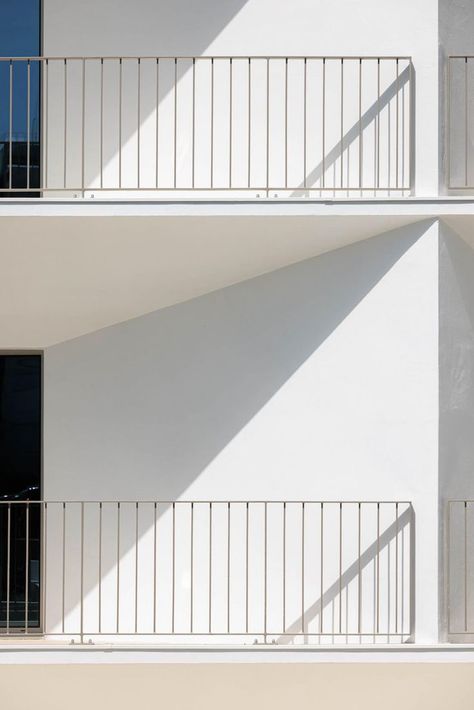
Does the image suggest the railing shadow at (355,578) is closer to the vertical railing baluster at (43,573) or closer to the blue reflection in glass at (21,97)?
the vertical railing baluster at (43,573)

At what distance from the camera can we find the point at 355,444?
9969 mm

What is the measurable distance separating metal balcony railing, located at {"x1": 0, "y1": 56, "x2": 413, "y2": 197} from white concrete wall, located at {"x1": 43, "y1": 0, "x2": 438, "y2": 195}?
1.3 inches

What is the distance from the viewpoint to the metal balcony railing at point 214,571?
9.84 m

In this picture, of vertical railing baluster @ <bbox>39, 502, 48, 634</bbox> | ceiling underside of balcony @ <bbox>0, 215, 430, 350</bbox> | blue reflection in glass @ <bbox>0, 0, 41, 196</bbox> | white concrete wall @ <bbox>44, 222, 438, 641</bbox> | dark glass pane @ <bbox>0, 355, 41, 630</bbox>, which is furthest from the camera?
dark glass pane @ <bbox>0, 355, 41, 630</bbox>

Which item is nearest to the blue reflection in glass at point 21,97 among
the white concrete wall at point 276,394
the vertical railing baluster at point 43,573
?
the white concrete wall at point 276,394

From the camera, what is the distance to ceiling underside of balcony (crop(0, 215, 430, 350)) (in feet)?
30.9

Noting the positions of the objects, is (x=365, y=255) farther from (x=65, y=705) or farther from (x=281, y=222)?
(x=65, y=705)

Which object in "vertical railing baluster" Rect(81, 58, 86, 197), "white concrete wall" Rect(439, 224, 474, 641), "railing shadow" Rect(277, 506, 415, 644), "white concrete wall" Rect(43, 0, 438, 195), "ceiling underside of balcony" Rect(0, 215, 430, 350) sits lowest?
"railing shadow" Rect(277, 506, 415, 644)

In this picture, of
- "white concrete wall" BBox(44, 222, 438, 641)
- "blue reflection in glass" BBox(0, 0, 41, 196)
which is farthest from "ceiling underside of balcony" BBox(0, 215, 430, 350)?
"blue reflection in glass" BBox(0, 0, 41, 196)

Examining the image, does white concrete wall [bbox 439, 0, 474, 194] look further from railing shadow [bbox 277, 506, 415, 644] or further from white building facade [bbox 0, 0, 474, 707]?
railing shadow [bbox 277, 506, 415, 644]

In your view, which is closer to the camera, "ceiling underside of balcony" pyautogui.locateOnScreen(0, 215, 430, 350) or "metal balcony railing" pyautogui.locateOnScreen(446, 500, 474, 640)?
"ceiling underside of balcony" pyautogui.locateOnScreen(0, 215, 430, 350)

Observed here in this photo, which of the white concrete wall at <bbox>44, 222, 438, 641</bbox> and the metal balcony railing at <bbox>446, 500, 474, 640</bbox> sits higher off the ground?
the white concrete wall at <bbox>44, 222, 438, 641</bbox>

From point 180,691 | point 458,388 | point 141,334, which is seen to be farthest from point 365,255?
point 180,691

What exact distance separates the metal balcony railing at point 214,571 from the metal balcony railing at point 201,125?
2762 mm
